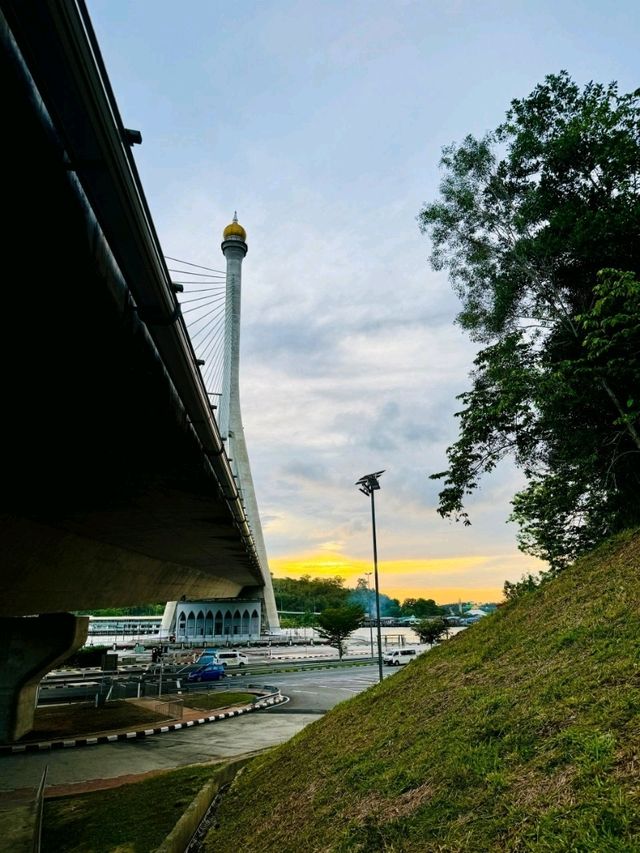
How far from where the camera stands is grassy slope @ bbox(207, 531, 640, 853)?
433cm

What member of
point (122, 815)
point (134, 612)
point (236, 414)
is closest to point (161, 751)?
point (122, 815)

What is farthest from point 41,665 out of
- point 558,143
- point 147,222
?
point 558,143

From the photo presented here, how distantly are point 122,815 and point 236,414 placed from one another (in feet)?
187

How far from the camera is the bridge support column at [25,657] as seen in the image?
18219 millimetres

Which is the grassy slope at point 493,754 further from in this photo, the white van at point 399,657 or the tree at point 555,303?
the white van at point 399,657

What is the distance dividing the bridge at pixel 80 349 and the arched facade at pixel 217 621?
53.3 metres

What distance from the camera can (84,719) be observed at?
2117cm

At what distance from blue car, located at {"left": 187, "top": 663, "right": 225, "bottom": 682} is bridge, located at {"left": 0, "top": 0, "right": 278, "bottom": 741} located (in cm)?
1737

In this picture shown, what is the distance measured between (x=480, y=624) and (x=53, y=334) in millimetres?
10571

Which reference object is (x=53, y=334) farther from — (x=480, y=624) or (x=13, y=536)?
(x=480, y=624)

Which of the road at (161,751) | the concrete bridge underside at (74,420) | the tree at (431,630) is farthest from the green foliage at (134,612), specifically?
the concrete bridge underside at (74,420)

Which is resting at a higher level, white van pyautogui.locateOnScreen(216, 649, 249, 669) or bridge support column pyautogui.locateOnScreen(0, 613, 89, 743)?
bridge support column pyautogui.locateOnScreen(0, 613, 89, 743)

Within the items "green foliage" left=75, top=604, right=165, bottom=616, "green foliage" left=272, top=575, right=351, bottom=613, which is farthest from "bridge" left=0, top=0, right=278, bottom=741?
"green foliage" left=75, top=604, right=165, bottom=616

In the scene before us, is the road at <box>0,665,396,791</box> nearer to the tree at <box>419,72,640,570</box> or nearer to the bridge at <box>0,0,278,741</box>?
the bridge at <box>0,0,278,741</box>
